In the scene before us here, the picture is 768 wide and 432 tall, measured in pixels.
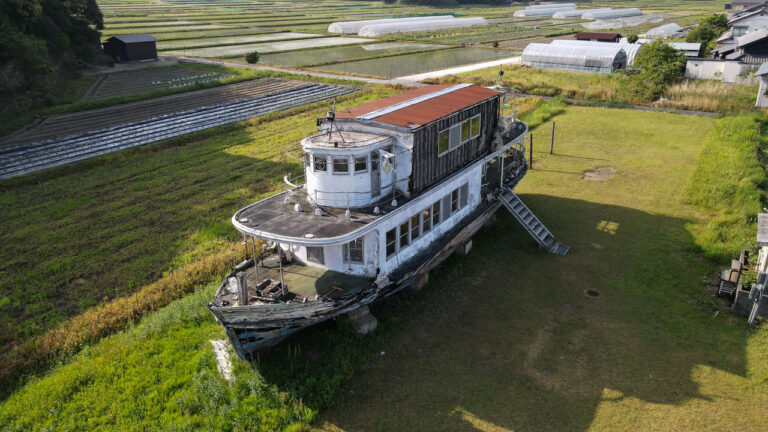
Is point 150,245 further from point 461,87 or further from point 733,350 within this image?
point 733,350

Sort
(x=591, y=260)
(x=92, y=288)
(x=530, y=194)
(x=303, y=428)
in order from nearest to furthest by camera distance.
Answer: (x=303, y=428), (x=92, y=288), (x=591, y=260), (x=530, y=194)

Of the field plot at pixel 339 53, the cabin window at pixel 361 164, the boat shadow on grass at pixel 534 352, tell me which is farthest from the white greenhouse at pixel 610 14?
the cabin window at pixel 361 164

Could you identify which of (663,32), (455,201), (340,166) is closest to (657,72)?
(455,201)

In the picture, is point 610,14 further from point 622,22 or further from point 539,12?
point 539,12

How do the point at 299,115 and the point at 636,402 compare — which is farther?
the point at 299,115

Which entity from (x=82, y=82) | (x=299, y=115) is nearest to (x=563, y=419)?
(x=299, y=115)

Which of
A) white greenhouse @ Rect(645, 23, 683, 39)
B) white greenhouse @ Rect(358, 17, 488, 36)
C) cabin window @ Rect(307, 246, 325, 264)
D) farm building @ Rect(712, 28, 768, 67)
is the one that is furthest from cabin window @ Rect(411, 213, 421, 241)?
white greenhouse @ Rect(358, 17, 488, 36)
